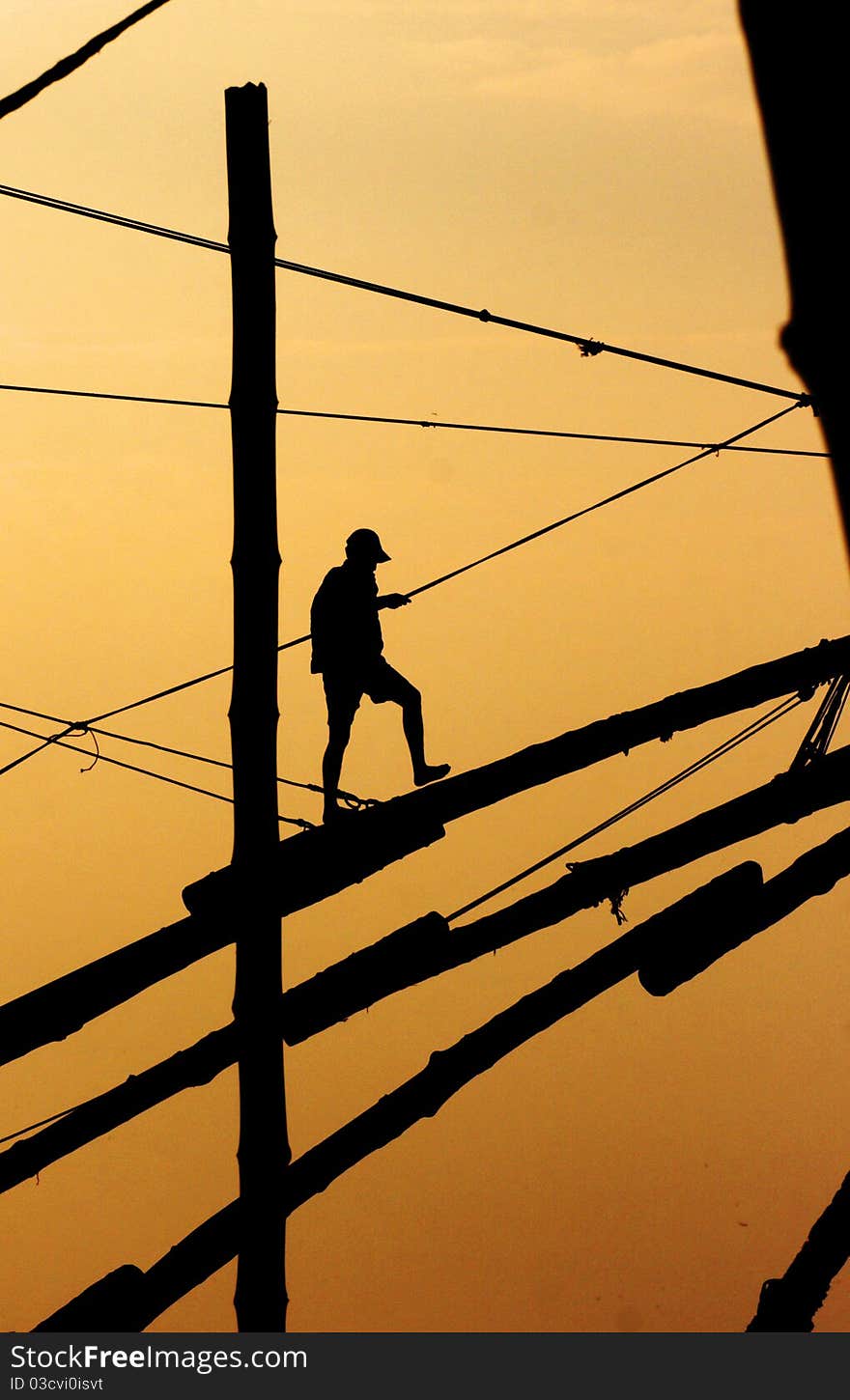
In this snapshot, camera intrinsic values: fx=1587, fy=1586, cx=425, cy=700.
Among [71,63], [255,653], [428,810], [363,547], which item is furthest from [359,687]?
[71,63]

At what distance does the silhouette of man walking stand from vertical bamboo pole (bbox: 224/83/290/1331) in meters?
1.82

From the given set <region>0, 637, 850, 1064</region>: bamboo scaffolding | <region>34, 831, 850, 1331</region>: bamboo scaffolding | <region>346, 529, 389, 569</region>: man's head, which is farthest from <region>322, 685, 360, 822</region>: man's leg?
<region>34, 831, 850, 1331</region>: bamboo scaffolding

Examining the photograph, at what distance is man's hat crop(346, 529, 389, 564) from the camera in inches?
416

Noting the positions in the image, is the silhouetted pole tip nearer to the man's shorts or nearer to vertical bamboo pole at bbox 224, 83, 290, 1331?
vertical bamboo pole at bbox 224, 83, 290, 1331

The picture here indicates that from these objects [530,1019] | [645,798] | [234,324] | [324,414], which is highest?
[324,414]

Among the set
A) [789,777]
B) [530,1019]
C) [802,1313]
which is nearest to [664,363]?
[789,777]

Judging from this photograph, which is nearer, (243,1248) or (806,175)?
(806,175)

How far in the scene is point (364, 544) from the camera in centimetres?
1059

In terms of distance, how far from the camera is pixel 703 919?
7738 mm

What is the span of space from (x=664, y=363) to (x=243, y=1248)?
5.71m

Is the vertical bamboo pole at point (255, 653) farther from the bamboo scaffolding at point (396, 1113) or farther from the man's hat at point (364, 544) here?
the man's hat at point (364, 544)

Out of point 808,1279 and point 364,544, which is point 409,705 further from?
point 808,1279

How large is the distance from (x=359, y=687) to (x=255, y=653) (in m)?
2.26

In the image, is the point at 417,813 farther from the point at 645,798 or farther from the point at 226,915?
the point at 645,798
